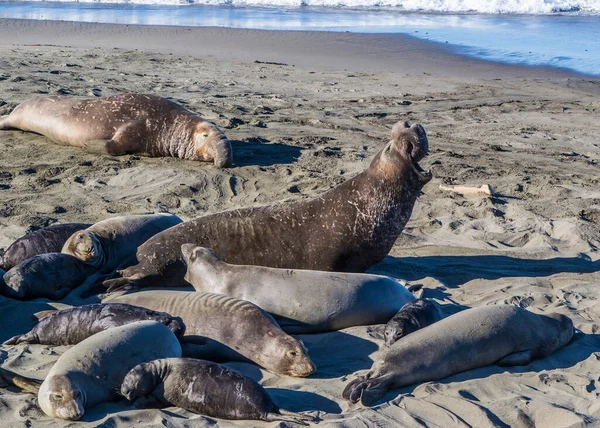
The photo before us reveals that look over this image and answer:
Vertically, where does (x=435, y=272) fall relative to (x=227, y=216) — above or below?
below

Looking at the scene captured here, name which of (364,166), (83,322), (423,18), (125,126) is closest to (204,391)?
(83,322)

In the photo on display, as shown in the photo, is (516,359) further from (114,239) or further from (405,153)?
(114,239)

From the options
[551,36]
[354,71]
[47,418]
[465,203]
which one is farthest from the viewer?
[551,36]

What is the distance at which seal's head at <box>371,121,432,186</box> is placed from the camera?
6.20 m

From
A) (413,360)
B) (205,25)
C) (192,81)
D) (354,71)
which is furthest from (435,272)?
(205,25)

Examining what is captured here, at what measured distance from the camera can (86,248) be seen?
598 cm

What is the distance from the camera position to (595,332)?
546 centimetres

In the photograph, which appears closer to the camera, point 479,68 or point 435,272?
point 435,272

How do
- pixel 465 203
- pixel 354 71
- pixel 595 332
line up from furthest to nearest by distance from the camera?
pixel 354 71 < pixel 465 203 < pixel 595 332

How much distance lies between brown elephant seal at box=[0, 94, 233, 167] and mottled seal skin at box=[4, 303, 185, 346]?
4623 millimetres

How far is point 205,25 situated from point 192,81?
988 centimetres

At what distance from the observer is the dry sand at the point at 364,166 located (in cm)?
444

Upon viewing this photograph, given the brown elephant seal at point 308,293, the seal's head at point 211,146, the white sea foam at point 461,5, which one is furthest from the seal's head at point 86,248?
the white sea foam at point 461,5

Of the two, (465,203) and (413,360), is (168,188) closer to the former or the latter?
(465,203)
